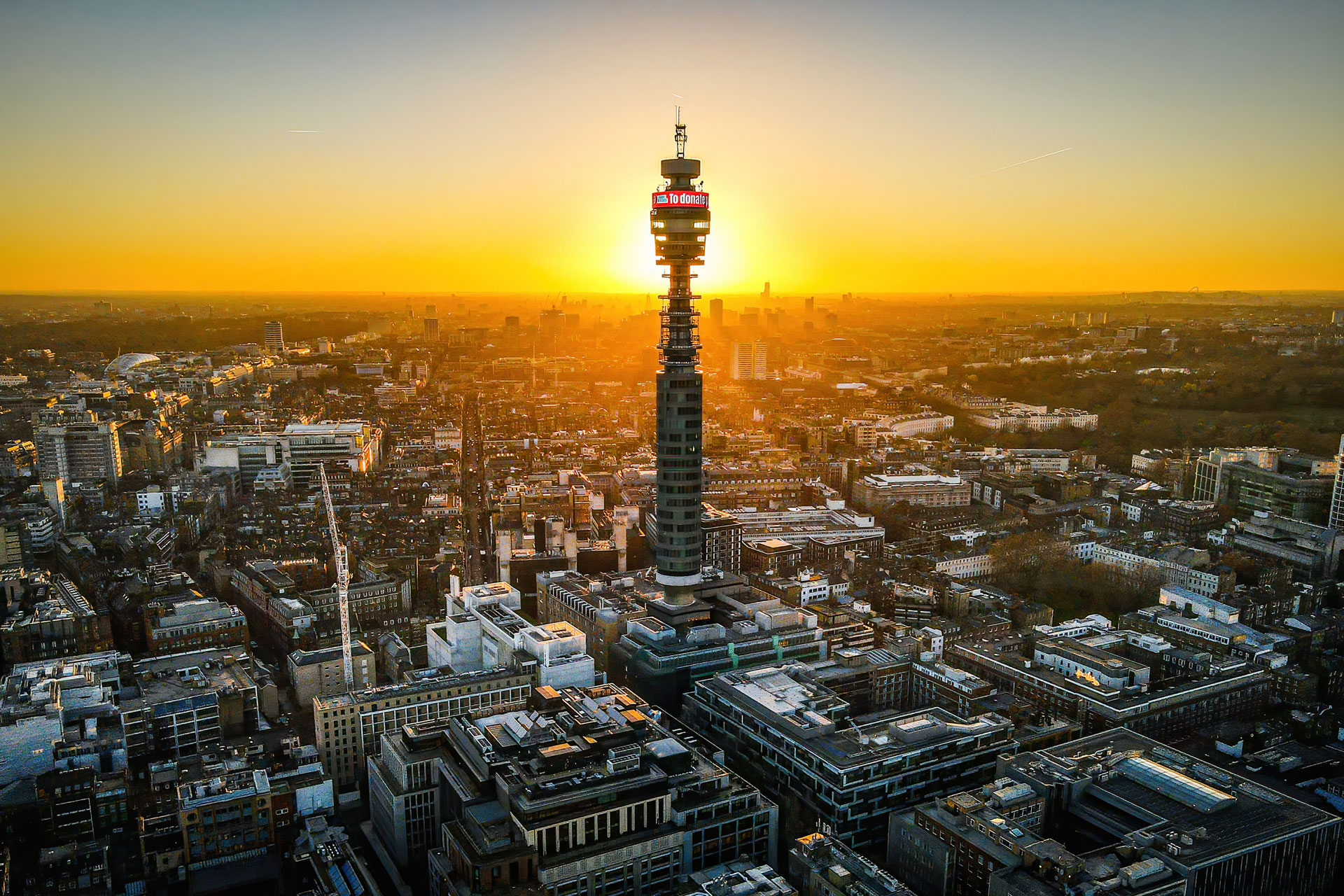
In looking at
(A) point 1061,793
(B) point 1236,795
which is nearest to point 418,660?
(A) point 1061,793

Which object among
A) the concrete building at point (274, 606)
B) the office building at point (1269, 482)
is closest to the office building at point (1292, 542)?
the office building at point (1269, 482)

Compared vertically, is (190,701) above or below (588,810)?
below

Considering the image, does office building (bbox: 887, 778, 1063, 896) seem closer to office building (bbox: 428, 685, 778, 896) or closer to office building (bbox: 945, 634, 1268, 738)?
office building (bbox: 428, 685, 778, 896)

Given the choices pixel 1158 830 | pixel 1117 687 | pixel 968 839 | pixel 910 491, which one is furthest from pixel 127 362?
pixel 1158 830

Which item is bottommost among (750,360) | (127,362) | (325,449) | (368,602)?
(368,602)

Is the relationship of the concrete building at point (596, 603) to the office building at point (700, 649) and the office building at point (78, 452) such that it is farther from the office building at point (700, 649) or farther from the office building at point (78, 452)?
the office building at point (78, 452)

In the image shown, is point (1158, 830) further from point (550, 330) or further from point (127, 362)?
point (550, 330)
